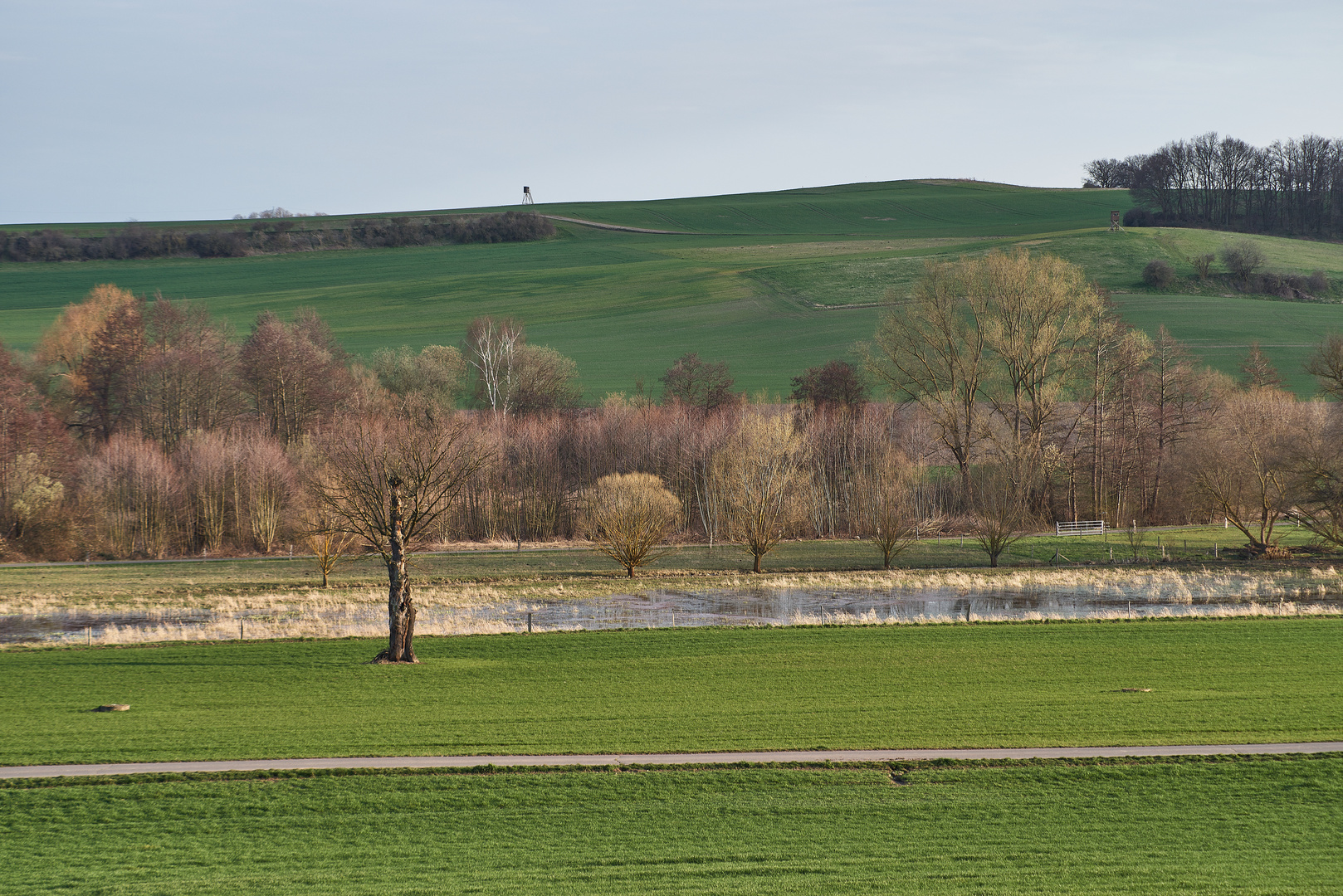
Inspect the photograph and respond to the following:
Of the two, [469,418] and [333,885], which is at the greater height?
[469,418]

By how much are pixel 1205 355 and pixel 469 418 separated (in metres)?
54.9

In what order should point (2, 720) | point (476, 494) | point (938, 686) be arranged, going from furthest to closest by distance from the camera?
1. point (476, 494)
2. point (938, 686)
3. point (2, 720)

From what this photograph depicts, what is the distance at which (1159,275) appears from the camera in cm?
9788

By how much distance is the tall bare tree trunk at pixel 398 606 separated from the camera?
2617cm

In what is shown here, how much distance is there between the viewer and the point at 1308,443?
47875 millimetres

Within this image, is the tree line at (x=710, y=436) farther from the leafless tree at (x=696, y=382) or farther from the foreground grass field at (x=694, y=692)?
the foreground grass field at (x=694, y=692)

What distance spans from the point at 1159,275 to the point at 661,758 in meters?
94.8

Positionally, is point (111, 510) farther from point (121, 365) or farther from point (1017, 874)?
point (1017, 874)

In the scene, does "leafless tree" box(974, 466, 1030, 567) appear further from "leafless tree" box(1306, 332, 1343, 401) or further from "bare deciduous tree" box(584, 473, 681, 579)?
"leafless tree" box(1306, 332, 1343, 401)

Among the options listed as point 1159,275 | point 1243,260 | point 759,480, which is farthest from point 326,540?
point 1243,260

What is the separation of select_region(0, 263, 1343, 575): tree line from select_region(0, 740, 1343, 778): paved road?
86.7 feet

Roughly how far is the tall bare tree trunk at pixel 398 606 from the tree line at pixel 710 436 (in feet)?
58.8

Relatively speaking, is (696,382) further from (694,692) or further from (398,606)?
(694,692)

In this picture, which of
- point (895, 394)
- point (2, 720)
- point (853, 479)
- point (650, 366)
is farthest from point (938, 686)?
point (650, 366)
